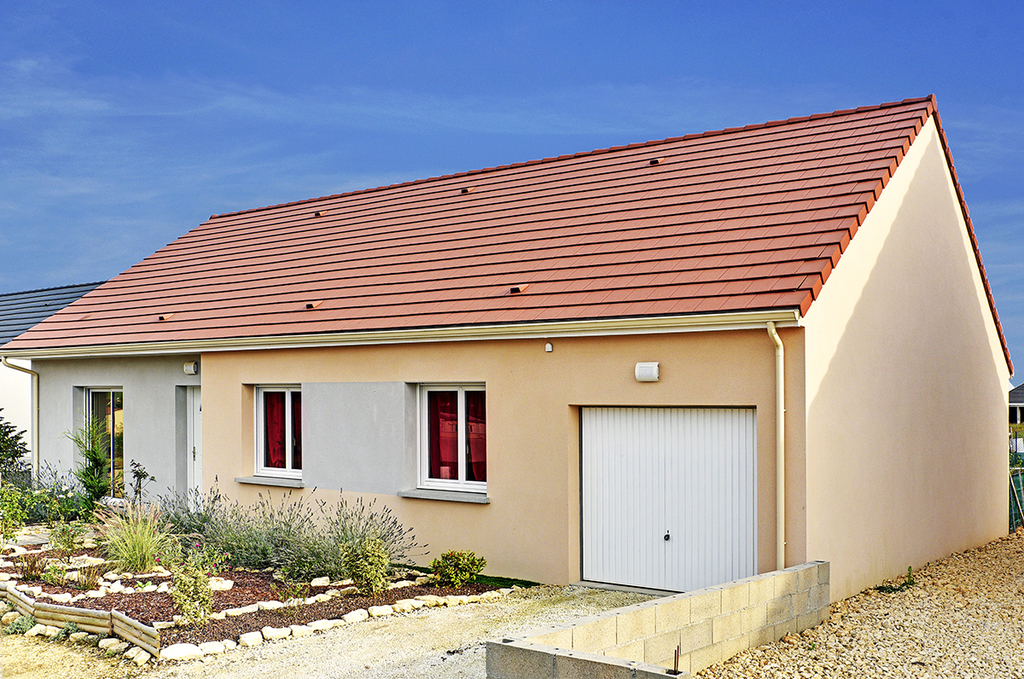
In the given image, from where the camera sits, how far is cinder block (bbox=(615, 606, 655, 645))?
6.18 m

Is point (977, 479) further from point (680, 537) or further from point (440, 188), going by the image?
point (440, 188)

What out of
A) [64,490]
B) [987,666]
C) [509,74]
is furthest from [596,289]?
[509,74]

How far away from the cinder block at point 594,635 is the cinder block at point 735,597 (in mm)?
1453

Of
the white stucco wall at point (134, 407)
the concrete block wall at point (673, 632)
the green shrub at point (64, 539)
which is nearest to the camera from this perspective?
the concrete block wall at point (673, 632)

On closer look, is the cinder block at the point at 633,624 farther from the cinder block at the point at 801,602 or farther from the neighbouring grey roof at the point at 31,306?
the neighbouring grey roof at the point at 31,306

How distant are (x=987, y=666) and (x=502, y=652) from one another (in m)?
4.29

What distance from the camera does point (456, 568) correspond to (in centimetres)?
1009

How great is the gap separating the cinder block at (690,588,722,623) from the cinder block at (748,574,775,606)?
49 cm

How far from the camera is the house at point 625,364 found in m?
9.28

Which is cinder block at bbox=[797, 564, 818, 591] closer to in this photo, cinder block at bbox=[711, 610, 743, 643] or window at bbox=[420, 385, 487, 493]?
cinder block at bbox=[711, 610, 743, 643]

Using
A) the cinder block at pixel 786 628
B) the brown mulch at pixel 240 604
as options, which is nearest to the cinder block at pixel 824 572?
the cinder block at pixel 786 628

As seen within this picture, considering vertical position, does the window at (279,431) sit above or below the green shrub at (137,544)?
above

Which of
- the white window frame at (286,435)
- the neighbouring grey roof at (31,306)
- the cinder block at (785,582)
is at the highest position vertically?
the neighbouring grey roof at (31,306)

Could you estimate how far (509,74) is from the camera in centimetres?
4597
